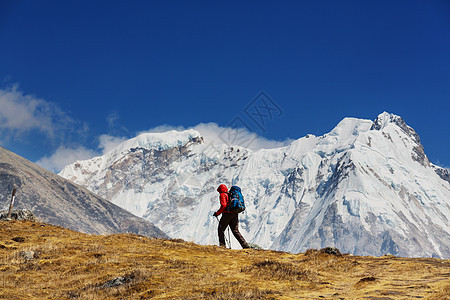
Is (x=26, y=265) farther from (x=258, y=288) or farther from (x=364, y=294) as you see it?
(x=364, y=294)

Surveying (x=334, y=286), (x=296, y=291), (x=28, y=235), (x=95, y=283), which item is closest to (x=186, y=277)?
(x=95, y=283)

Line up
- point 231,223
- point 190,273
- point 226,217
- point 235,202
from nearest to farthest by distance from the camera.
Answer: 1. point 190,273
2. point 235,202
3. point 226,217
4. point 231,223

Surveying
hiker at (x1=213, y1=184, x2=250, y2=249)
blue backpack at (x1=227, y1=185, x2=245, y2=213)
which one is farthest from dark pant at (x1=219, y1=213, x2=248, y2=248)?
blue backpack at (x1=227, y1=185, x2=245, y2=213)

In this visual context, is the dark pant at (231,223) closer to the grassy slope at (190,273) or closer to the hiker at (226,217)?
the hiker at (226,217)

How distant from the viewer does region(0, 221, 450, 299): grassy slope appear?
9883 mm

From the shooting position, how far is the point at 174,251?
1720 cm

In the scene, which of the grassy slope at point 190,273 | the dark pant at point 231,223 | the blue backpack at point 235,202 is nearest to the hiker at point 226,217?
the dark pant at point 231,223

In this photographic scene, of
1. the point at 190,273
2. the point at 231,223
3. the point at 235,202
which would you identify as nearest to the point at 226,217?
the point at 231,223

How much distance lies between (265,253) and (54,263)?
8.98 m

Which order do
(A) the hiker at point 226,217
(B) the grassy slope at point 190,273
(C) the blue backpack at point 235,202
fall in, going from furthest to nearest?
(A) the hiker at point 226,217 → (C) the blue backpack at point 235,202 → (B) the grassy slope at point 190,273

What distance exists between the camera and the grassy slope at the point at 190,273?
9.88 m

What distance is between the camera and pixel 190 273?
40.4 feet

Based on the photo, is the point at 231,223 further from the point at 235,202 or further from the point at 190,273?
the point at 190,273

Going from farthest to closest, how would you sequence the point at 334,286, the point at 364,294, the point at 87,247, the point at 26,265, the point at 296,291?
the point at 87,247
the point at 26,265
the point at 334,286
the point at 296,291
the point at 364,294
